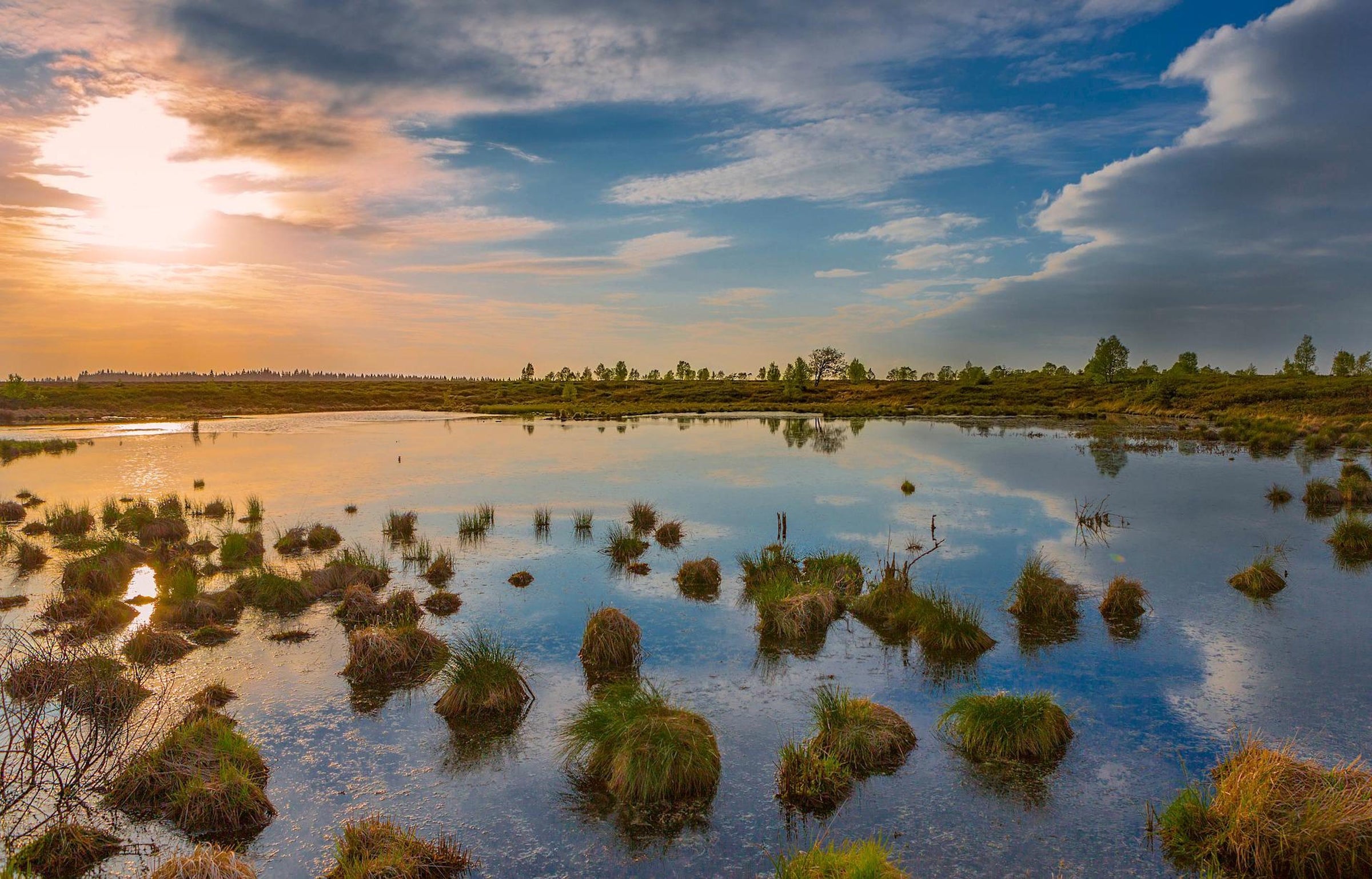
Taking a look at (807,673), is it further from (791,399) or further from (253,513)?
(791,399)

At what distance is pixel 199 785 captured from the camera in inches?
345

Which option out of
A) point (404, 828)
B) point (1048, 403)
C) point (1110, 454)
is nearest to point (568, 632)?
point (404, 828)

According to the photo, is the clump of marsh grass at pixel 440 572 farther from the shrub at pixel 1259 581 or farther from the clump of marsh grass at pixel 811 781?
the shrub at pixel 1259 581

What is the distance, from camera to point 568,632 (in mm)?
15086

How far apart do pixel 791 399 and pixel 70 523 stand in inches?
4794

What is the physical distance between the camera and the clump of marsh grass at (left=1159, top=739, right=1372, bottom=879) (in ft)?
24.7

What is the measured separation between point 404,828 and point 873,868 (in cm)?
502

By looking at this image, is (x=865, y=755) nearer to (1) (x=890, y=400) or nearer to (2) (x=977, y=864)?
(2) (x=977, y=864)

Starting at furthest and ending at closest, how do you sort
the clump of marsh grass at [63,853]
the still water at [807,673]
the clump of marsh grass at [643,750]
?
the clump of marsh grass at [643,750]
the still water at [807,673]
the clump of marsh grass at [63,853]

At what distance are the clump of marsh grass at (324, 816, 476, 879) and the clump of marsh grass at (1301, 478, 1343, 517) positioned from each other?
1207 inches

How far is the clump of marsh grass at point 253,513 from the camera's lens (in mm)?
25844

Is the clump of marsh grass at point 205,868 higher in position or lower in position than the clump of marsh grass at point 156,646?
higher

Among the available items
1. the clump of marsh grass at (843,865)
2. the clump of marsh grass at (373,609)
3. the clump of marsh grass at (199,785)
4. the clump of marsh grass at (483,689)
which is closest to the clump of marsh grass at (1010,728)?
the clump of marsh grass at (843,865)

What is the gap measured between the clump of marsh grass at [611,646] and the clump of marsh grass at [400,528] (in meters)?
11.3
